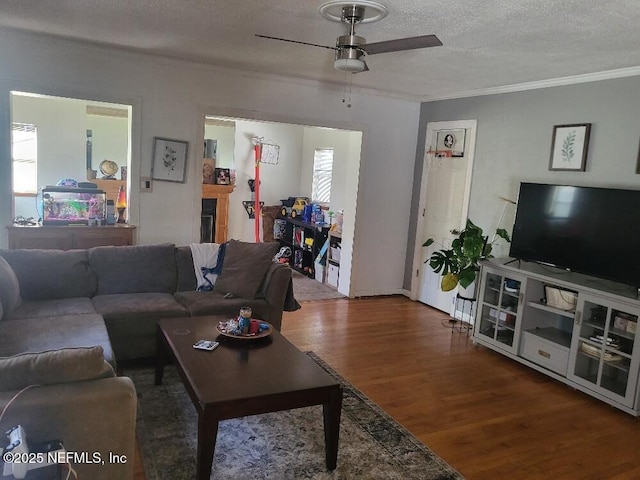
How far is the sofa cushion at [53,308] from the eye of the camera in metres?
3.21

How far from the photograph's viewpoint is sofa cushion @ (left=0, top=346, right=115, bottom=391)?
174cm

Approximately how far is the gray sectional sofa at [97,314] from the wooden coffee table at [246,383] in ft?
1.17

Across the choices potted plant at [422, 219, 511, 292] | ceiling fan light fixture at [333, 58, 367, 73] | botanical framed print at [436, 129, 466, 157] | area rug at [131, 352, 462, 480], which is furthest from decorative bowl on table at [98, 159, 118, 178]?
ceiling fan light fixture at [333, 58, 367, 73]

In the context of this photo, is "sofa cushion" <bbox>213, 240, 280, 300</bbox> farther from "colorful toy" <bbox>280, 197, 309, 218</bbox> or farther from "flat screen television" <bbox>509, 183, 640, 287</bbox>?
"colorful toy" <bbox>280, 197, 309, 218</bbox>

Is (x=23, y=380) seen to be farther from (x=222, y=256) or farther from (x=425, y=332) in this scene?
(x=425, y=332)

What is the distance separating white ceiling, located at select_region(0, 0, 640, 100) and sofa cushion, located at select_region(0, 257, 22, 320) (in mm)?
1715

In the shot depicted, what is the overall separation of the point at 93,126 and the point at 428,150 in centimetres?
578

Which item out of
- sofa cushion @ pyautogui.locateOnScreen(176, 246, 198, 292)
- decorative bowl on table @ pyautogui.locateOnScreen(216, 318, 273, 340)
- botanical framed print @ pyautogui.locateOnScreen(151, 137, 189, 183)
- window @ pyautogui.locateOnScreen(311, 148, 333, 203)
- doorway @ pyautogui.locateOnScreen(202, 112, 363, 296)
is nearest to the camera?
decorative bowl on table @ pyautogui.locateOnScreen(216, 318, 273, 340)

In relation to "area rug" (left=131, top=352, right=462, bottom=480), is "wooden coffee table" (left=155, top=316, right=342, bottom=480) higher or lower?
higher

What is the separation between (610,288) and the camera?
3600mm

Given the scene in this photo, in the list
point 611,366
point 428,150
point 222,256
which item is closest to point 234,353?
Answer: point 222,256

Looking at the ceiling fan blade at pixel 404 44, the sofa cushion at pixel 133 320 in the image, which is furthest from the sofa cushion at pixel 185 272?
the ceiling fan blade at pixel 404 44

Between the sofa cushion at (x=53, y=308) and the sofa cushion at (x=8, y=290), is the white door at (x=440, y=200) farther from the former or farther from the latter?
the sofa cushion at (x=8, y=290)

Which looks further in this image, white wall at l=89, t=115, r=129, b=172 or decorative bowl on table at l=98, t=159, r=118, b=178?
white wall at l=89, t=115, r=129, b=172
